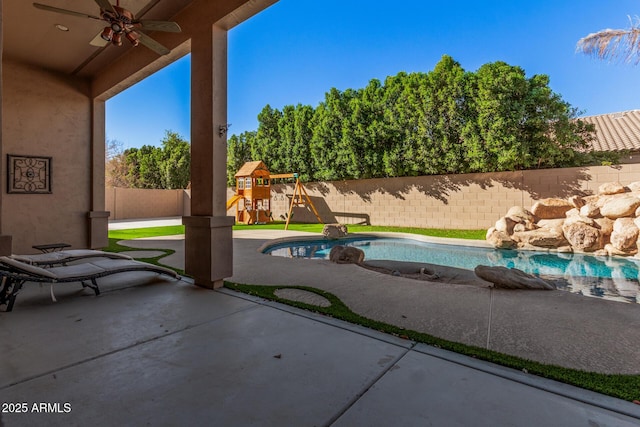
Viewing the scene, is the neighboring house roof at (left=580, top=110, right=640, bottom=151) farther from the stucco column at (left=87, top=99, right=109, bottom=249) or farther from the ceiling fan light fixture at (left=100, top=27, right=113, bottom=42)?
the stucco column at (left=87, top=99, right=109, bottom=249)

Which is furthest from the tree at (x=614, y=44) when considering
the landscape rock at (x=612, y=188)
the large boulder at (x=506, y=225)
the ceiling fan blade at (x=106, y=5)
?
the ceiling fan blade at (x=106, y=5)

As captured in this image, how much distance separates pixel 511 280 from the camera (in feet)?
13.0

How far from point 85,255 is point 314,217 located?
37.5 ft

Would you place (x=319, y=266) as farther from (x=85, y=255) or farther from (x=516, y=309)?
(x=85, y=255)

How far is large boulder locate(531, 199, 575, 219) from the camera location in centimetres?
898

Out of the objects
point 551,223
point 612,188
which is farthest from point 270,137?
point 612,188

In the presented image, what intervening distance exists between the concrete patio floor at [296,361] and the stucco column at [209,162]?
0.58m

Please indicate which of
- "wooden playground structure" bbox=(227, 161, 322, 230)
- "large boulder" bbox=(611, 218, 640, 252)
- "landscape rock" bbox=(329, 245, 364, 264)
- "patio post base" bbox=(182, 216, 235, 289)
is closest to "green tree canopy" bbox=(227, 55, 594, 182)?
"wooden playground structure" bbox=(227, 161, 322, 230)

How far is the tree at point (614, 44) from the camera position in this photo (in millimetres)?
6871

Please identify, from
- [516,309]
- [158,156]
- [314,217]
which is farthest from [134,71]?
[158,156]

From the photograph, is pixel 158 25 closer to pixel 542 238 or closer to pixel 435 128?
pixel 542 238

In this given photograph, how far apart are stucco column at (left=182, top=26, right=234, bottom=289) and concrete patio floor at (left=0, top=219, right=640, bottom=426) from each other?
58cm

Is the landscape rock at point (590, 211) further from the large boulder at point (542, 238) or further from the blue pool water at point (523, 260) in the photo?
the blue pool water at point (523, 260)

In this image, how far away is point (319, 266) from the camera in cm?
524
